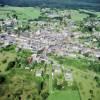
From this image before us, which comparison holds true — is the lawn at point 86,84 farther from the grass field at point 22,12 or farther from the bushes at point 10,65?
the grass field at point 22,12

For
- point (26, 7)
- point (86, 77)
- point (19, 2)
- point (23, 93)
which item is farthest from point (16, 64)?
point (19, 2)

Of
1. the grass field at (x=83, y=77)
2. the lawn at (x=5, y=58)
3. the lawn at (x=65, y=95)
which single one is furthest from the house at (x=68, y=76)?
the lawn at (x=5, y=58)

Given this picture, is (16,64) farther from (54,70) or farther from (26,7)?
(26,7)

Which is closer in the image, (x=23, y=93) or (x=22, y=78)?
(x=23, y=93)

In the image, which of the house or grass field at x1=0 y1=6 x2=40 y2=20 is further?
grass field at x1=0 y1=6 x2=40 y2=20

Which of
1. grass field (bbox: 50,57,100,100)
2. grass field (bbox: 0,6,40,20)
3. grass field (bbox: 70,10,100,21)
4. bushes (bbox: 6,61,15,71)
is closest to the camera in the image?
grass field (bbox: 50,57,100,100)

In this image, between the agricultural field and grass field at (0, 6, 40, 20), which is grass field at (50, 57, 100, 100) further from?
grass field at (0, 6, 40, 20)

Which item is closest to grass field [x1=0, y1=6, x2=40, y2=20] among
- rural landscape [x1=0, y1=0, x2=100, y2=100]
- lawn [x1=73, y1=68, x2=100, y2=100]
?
rural landscape [x1=0, y1=0, x2=100, y2=100]

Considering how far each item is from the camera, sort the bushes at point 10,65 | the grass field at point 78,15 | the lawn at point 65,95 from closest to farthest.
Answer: the lawn at point 65,95
the bushes at point 10,65
the grass field at point 78,15
